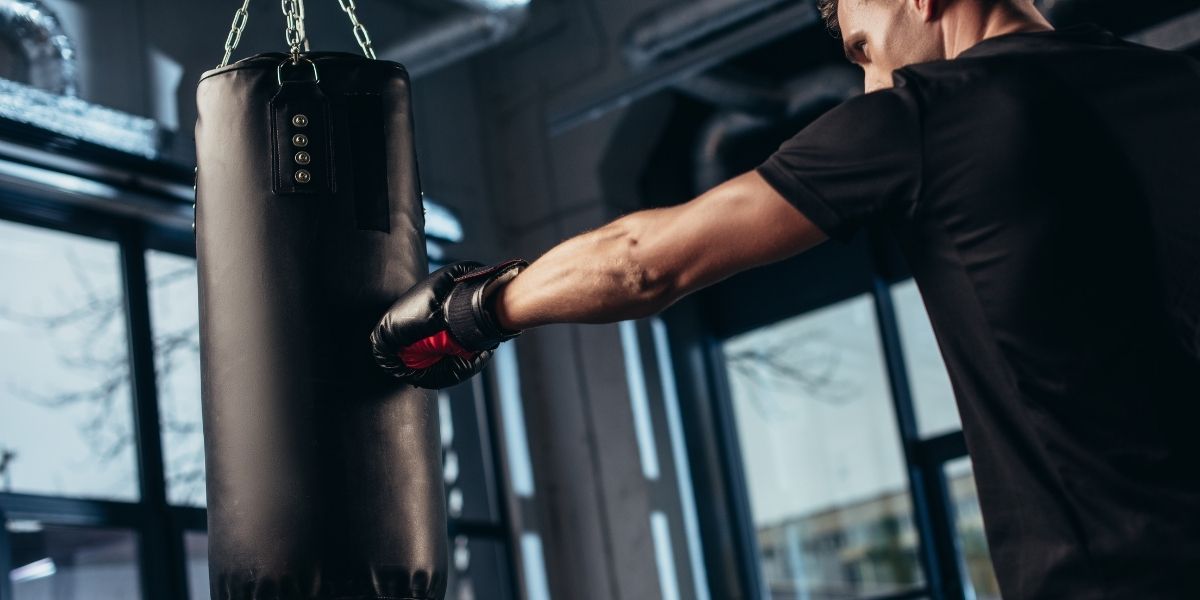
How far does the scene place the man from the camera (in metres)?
1.31

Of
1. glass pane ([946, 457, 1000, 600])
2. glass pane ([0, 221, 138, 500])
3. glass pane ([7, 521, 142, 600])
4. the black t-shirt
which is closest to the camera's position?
the black t-shirt

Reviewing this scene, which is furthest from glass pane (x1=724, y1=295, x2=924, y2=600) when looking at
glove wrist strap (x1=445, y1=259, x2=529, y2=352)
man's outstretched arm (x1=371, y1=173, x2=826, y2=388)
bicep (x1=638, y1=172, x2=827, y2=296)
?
bicep (x1=638, y1=172, x2=827, y2=296)

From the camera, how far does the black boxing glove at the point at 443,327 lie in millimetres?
1865

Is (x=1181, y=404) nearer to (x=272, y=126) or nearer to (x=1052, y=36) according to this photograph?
(x=1052, y=36)

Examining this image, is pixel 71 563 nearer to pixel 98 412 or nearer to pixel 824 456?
pixel 98 412

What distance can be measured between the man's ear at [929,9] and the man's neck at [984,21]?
0.04 feet

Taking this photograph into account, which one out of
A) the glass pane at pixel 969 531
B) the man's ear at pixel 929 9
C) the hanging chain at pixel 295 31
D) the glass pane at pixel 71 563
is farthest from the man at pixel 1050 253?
the glass pane at pixel 969 531

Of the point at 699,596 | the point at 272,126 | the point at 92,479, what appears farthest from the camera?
the point at 699,596

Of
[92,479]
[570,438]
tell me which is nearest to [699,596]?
[570,438]

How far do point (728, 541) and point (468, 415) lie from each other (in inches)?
52.9

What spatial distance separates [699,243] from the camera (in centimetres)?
155

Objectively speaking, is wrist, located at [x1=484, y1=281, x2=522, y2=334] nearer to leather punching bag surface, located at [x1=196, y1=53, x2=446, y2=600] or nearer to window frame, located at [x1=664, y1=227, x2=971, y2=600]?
leather punching bag surface, located at [x1=196, y1=53, x2=446, y2=600]

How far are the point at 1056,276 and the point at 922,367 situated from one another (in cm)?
478

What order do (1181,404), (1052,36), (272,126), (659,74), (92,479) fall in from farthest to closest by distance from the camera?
(659,74)
(92,479)
(272,126)
(1052,36)
(1181,404)
